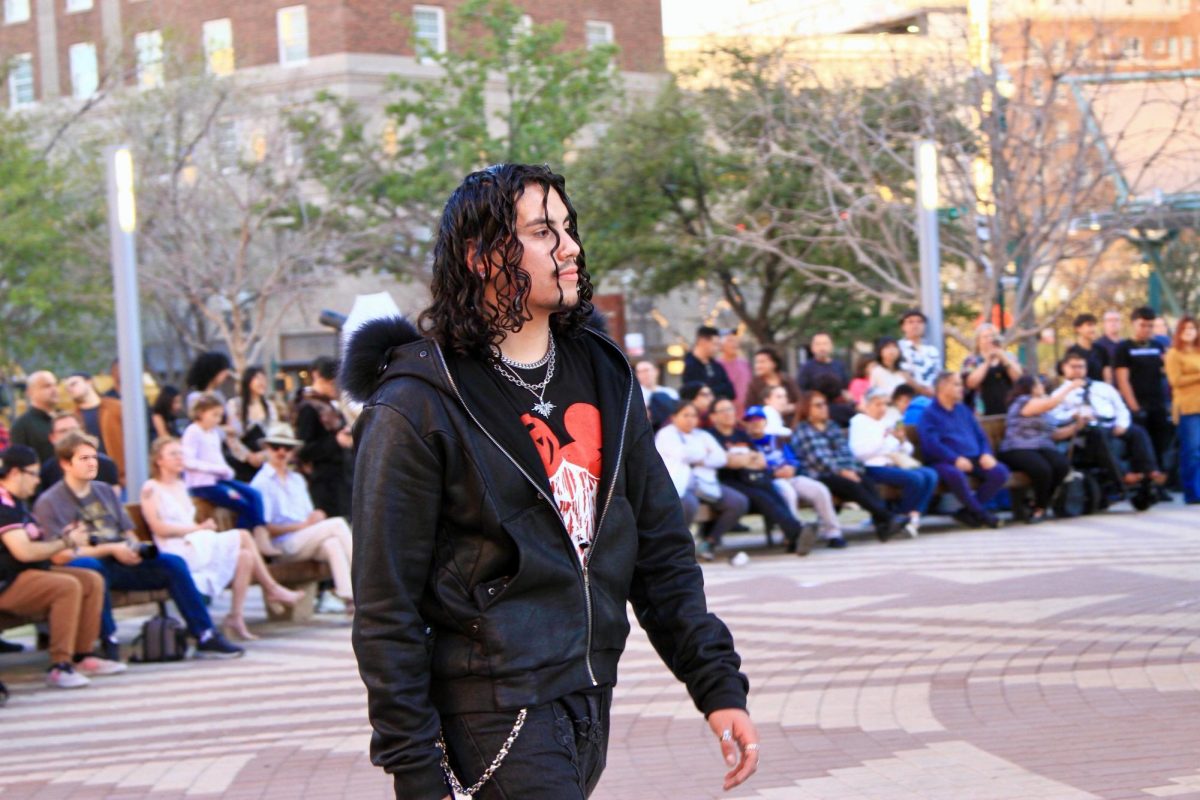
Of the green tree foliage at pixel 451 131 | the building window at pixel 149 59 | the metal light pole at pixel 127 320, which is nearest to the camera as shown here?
the metal light pole at pixel 127 320

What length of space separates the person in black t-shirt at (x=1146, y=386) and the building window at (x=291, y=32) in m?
37.2

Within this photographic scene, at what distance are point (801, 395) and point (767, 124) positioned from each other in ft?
26.3

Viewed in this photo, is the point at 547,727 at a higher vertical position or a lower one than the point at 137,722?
higher

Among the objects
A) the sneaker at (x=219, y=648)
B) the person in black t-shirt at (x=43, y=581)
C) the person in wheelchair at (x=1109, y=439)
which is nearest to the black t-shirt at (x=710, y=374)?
the person in wheelchair at (x=1109, y=439)

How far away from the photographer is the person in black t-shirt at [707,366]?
17.0 m

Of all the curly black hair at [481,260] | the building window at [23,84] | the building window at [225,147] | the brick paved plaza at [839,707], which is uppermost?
the building window at [23,84]

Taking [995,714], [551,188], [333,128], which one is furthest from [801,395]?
[333,128]

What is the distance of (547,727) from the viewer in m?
3.24

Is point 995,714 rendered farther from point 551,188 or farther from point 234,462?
point 234,462

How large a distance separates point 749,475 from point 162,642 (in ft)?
19.6

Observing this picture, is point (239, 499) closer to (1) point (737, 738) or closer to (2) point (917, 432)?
(2) point (917, 432)

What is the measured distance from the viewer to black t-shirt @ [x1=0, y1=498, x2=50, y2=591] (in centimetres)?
1001

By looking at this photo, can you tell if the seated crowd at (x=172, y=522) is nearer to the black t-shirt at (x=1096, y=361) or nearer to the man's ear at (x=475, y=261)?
the man's ear at (x=475, y=261)

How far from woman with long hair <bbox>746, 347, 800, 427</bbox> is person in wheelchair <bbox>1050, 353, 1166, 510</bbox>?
2810mm
